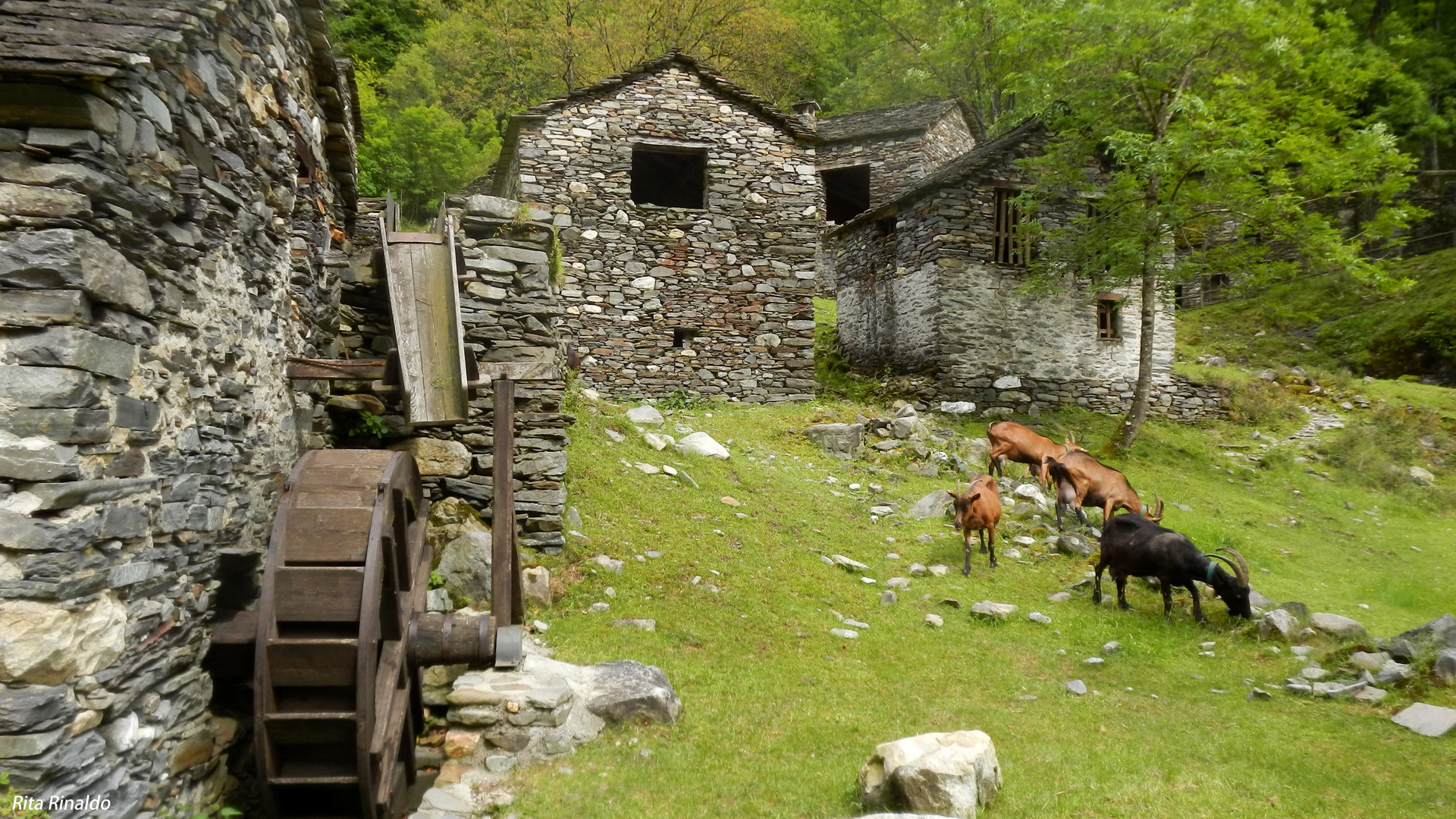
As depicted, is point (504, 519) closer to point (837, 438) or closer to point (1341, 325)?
point (837, 438)

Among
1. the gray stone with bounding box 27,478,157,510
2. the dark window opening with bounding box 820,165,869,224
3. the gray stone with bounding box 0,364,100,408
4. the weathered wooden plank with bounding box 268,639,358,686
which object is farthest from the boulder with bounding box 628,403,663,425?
the dark window opening with bounding box 820,165,869,224

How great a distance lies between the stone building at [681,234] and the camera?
14406 millimetres

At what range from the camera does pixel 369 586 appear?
151 inches

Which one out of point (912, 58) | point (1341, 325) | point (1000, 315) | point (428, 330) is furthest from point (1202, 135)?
point (912, 58)

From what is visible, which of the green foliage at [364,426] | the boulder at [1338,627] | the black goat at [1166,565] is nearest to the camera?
the green foliage at [364,426]

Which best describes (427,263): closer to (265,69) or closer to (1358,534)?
(265,69)

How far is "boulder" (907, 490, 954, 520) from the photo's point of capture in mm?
10266

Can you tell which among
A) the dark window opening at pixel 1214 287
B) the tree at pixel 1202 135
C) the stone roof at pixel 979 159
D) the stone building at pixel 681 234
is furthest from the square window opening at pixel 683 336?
the dark window opening at pixel 1214 287

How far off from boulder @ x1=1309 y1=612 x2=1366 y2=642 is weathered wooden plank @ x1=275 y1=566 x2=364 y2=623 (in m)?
7.56

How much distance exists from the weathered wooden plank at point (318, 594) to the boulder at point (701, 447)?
23.8 ft

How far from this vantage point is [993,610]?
752cm

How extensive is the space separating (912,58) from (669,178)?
65.4ft

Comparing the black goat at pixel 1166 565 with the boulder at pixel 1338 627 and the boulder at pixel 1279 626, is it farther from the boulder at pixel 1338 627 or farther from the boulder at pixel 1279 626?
the boulder at pixel 1338 627

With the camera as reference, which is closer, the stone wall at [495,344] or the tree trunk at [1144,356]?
the stone wall at [495,344]
